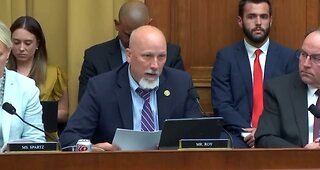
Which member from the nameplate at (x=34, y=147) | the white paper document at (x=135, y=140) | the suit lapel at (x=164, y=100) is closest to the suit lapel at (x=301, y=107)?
the suit lapel at (x=164, y=100)

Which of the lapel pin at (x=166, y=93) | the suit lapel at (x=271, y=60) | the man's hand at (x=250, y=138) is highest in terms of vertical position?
the suit lapel at (x=271, y=60)

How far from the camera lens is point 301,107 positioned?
3.69 meters

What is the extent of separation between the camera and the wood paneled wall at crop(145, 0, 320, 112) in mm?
5238

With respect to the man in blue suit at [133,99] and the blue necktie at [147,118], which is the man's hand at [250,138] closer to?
the man in blue suit at [133,99]

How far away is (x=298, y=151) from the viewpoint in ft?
9.25

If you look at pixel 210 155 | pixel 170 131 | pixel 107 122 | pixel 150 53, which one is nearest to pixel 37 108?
pixel 107 122

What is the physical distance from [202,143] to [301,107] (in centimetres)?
98

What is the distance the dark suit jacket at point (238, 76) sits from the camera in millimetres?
4852

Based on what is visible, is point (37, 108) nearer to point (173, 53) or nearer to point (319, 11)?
point (173, 53)

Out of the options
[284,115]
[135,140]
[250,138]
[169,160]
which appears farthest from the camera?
[250,138]

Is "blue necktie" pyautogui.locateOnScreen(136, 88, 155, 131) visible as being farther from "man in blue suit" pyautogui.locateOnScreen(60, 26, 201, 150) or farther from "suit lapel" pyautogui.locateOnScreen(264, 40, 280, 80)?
"suit lapel" pyautogui.locateOnScreen(264, 40, 280, 80)

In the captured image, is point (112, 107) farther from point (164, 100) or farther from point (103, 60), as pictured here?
point (103, 60)

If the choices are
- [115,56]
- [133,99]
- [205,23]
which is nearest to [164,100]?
[133,99]

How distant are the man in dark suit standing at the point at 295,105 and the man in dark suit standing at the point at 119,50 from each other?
1211 millimetres
